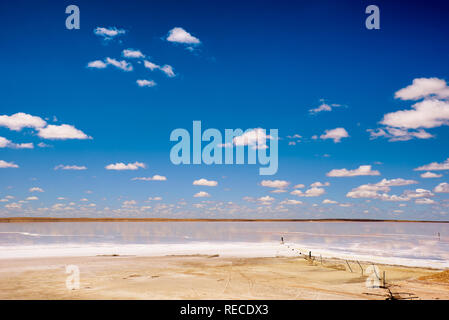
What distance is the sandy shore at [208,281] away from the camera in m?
17.2

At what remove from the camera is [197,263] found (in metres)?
29.6

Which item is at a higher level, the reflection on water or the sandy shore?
the sandy shore

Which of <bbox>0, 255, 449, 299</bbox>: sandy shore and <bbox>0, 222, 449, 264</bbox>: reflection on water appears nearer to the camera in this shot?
<bbox>0, 255, 449, 299</bbox>: sandy shore

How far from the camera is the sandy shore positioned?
17.2 metres

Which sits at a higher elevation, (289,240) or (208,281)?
(208,281)

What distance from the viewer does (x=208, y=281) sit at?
2088 cm

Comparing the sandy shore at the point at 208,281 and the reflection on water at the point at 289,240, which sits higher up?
the sandy shore at the point at 208,281

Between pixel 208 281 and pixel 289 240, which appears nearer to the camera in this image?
pixel 208 281

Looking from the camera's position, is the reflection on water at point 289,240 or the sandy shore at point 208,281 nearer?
the sandy shore at point 208,281
